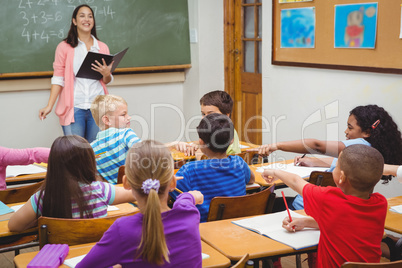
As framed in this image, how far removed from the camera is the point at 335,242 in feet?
6.36

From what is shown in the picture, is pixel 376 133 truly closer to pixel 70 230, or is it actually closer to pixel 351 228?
pixel 351 228

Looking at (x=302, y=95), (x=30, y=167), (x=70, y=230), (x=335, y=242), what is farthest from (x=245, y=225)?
(x=302, y=95)

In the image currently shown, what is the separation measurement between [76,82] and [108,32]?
1.07m

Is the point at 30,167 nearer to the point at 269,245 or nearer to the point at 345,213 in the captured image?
the point at 269,245

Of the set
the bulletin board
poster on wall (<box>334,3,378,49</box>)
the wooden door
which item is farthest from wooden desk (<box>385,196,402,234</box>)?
the wooden door

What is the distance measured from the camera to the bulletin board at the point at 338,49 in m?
3.86

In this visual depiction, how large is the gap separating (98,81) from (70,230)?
2845 millimetres

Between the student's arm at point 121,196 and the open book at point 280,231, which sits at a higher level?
the student's arm at point 121,196

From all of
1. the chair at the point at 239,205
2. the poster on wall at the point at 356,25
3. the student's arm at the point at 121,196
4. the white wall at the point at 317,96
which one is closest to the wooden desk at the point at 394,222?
the chair at the point at 239,205

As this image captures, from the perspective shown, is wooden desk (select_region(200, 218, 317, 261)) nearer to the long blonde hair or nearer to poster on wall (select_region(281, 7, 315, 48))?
the long blonde hair

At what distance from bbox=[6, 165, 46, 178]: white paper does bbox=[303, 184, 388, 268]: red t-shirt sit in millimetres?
2029

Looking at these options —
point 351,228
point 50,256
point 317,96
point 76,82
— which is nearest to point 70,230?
point 50,256

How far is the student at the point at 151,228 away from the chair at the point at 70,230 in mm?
354

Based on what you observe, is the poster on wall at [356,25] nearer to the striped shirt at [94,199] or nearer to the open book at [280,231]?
the open book at [280,231]
